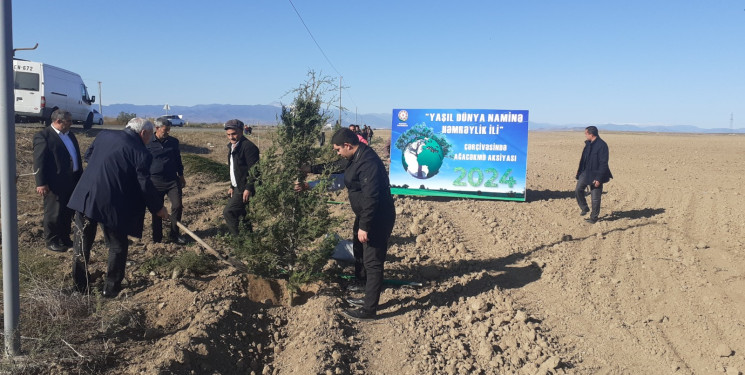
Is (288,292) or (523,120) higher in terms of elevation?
(523,120)

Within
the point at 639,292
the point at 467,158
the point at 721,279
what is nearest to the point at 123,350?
the point at 639,292

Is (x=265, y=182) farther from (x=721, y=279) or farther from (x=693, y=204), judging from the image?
(x=693, y=204)

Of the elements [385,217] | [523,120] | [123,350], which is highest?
[523,120]

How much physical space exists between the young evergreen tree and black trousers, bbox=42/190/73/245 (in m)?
2.59

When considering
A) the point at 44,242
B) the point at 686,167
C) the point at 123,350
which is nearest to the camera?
the point at 123,350

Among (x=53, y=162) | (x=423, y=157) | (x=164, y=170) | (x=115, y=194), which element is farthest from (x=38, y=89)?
(x=115, y=194)

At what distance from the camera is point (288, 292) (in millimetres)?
5469

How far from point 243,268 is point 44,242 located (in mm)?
3056

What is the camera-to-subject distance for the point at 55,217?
252 inches

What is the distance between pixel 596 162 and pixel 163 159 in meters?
6.88

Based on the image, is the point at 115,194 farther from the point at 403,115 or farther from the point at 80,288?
the point at 403,115

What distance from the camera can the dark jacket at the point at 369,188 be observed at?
470cm

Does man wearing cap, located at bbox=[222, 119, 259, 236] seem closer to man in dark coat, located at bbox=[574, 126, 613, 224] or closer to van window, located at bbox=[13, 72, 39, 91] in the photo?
man in dark coat, located at bbox=[574, 126, 613, 224]

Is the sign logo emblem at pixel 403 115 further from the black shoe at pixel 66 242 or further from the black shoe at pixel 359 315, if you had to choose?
the black shoe at pixel 359 315
